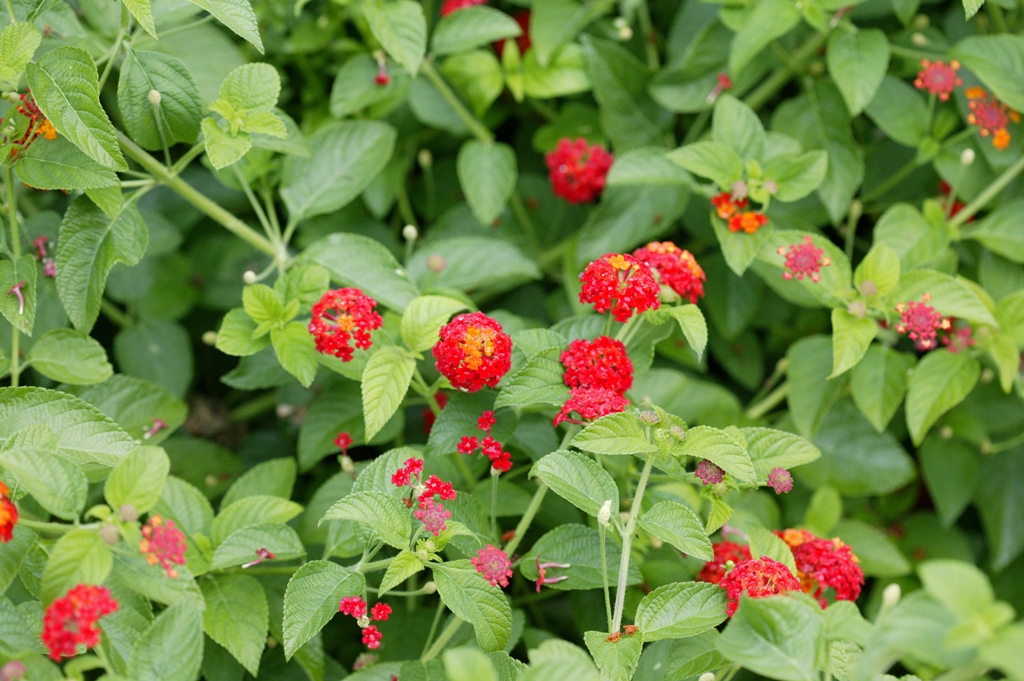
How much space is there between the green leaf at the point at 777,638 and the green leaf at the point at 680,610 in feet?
0.36

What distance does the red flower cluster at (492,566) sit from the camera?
118 cm

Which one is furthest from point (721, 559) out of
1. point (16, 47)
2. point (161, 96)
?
point (16, 47)

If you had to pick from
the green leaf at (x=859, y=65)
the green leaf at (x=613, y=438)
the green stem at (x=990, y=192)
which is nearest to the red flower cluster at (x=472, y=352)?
the green leaf at (x=613, y=438)

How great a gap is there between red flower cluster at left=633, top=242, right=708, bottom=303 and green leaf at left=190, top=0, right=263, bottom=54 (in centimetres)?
67

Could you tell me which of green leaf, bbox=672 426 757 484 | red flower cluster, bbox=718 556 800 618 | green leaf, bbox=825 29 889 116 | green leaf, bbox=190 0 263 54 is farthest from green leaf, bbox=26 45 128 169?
→ green leaf, bbox=825 29 889 116

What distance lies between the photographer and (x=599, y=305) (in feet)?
4.22

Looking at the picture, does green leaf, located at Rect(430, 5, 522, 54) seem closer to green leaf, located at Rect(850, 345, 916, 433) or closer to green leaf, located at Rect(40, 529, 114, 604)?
green leaf, located at Rect(850, 345, 916, 433)

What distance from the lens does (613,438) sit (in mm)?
1164

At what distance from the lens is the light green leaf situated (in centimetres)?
117

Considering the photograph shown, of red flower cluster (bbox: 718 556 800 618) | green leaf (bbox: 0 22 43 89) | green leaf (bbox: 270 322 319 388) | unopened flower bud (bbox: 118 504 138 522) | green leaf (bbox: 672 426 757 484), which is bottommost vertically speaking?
red flower cluster (bbox: 718 556 800 618)

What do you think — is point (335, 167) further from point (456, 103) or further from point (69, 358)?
point (69, 358)

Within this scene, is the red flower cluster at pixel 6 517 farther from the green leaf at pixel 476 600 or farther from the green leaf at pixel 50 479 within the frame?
the green leaf at pixel 476 600

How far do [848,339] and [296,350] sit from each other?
0.93 m

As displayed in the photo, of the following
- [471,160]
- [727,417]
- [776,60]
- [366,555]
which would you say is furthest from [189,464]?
[776,60]
